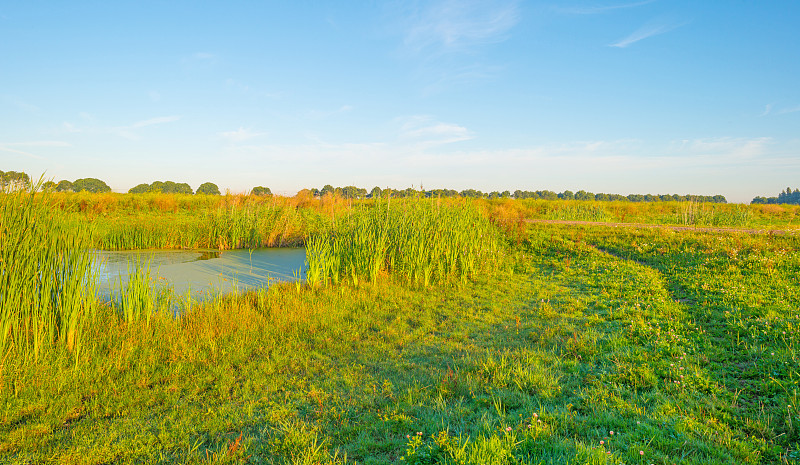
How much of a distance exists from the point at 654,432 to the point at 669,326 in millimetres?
3438

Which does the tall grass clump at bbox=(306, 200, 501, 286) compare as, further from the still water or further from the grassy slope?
the grassy slope

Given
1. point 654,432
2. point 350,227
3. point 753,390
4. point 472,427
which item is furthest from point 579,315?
point 350,227

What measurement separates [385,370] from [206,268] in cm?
787

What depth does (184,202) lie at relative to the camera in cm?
2594

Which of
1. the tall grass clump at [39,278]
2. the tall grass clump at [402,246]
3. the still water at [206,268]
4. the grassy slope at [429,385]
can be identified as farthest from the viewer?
the tall grass clump at [402,246]

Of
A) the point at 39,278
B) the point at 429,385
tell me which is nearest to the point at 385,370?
the point at 429,385

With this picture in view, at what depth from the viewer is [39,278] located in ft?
16.7

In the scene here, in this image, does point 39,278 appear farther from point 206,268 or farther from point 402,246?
point 402,246

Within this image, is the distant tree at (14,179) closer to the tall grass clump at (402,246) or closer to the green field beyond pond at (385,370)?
the green field beyond pond at (385,370)

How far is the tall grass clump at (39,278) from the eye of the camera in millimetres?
4672

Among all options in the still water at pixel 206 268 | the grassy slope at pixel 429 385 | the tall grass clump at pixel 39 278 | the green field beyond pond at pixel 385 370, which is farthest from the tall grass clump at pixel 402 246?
the tall grass clump at pixel 39 278

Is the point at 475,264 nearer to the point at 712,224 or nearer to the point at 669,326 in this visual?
the point at 669,326

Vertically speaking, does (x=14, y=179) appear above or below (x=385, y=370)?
above

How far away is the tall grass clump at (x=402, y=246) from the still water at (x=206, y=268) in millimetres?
994
